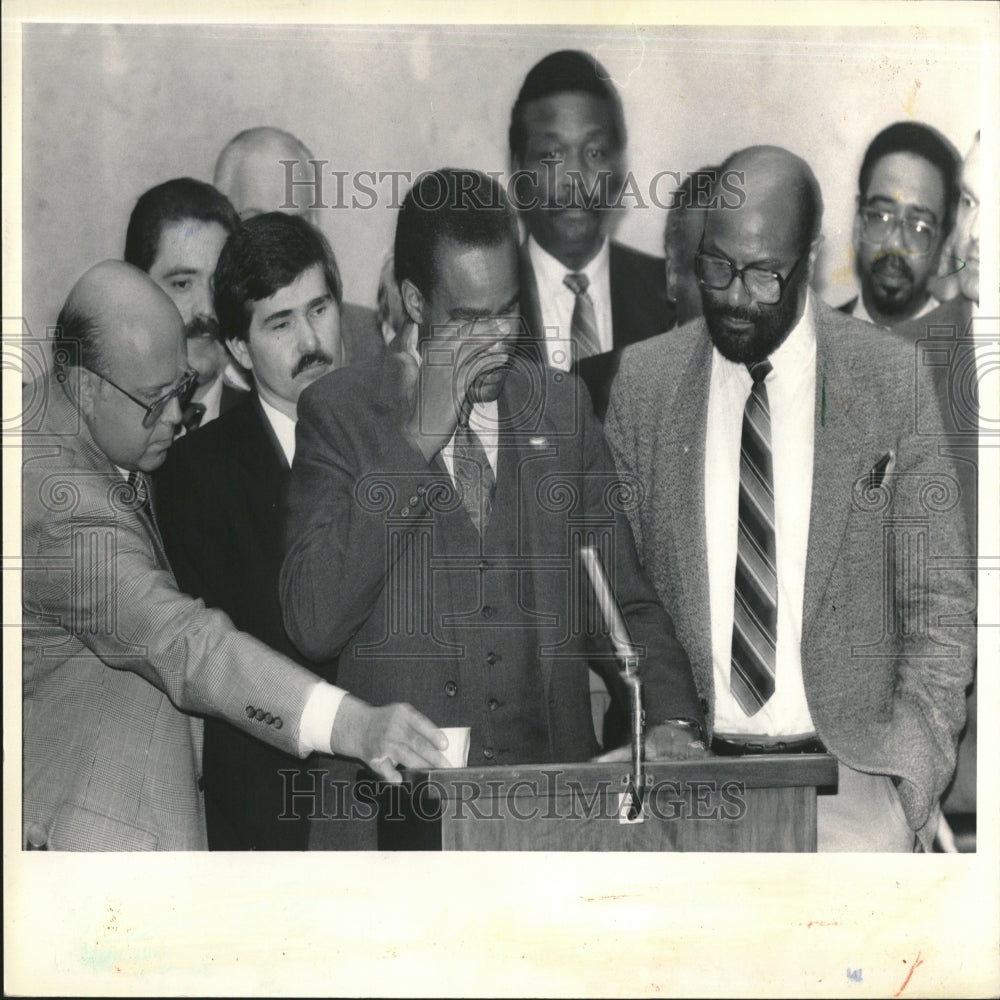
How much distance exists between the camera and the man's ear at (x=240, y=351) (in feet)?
12.1

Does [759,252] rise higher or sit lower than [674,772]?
higher

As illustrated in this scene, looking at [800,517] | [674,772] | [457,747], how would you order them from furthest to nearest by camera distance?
[800,517]
[457,747]
[674,772]

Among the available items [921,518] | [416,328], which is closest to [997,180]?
[921,518]

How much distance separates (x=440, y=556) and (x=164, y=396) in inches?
34.1

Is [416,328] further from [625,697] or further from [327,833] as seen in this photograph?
[327,833]

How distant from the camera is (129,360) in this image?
12.1 feet

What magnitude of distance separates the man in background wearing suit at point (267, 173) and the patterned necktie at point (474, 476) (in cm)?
72

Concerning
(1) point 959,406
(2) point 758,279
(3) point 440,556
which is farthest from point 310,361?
(1) point 959,406

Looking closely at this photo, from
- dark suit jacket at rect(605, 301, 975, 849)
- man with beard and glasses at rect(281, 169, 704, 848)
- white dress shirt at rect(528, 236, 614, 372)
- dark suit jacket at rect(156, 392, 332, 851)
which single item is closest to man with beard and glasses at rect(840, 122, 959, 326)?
dark suit jacket at rect(605, 301, 975, 849)

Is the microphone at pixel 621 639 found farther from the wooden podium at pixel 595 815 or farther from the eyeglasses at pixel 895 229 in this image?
the eyeglasses at pixel 895 229

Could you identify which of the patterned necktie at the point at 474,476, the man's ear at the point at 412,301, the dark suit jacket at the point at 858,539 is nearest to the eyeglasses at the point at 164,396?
the man's ear at the point at 412,301

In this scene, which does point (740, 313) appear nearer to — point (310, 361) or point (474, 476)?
point (474, 476)

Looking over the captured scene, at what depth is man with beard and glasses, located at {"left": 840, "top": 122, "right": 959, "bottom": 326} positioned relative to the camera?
366 cm

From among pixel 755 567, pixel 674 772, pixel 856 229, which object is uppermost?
pixel 856 229
